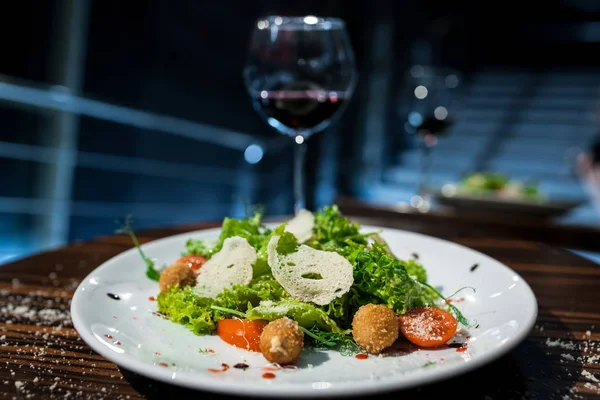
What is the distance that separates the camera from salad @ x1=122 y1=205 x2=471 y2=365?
66cm

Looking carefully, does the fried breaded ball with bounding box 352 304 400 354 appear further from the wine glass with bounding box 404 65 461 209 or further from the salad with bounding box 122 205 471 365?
the wine glass with bounding box 404 65 461 209

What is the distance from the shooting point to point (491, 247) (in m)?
1.41

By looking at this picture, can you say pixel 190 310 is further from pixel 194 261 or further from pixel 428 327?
pixel 428 327

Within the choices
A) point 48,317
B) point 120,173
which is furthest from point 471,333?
point 120,173

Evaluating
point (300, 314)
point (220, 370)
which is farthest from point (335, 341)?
point (220, 370)

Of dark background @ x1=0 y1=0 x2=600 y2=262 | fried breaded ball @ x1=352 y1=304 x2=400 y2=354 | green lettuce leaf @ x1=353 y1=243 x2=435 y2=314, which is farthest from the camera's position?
dark background @ x1=0 y1=0 x2=600 y2=262

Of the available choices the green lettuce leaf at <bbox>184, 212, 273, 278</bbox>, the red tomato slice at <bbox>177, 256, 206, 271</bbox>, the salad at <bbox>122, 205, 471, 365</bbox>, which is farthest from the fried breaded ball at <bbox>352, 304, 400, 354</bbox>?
the red tomato slice at <bbox>177, 256, 206, 271</bbox>

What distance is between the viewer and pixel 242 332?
695mm

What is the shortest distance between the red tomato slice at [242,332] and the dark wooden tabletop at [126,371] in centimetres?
11

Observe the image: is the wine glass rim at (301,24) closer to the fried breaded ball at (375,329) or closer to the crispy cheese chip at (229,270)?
the crispy cheese chip at (229,270)

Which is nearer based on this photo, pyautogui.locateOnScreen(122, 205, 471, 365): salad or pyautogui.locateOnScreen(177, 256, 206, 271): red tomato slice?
pyautogui.locateOnScreen(122, 205, 471, 365): salad

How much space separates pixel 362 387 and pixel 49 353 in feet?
1.40

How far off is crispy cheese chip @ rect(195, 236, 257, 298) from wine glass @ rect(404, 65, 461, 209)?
1.62 metres

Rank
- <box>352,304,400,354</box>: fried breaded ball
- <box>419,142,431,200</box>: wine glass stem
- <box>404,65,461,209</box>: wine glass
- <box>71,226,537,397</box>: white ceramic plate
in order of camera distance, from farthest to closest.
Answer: <box>419,142,431,200</box>: wine glass stem < <box>404,65,461,209</box>: wine glass < <box>352,304,400,354</box>: fried breaded ball < <box>71,226,537,397</box>: white ceramic plate
